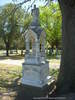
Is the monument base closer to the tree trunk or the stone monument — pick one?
the stone monument

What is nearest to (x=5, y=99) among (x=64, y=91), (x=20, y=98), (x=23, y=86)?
(x=20, y=98)

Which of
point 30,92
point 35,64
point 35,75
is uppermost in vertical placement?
point 35,64

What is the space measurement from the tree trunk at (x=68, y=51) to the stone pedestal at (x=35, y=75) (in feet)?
3.27

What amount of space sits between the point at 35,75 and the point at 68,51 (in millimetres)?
1970

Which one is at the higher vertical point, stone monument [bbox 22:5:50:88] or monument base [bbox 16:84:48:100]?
stone monument [bbox 22:5:50:88]

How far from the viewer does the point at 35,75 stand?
8.53 m

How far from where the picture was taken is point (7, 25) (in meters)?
34.6

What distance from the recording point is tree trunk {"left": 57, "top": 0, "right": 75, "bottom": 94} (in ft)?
24.9

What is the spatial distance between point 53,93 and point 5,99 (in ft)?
6.92

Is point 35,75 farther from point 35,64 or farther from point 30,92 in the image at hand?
point 30,92

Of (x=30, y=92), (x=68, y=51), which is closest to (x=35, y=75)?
(x=30, y=92)

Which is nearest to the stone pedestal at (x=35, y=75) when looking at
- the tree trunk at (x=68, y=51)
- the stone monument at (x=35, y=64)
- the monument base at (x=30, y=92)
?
the stone monument at (x=35, y=64)

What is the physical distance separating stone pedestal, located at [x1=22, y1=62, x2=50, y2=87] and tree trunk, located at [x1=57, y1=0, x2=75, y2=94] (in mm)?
996

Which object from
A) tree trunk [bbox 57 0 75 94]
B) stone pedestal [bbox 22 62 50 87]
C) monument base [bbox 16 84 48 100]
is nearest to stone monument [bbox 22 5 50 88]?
stone pedestal [bbox 22 62 50 87]
